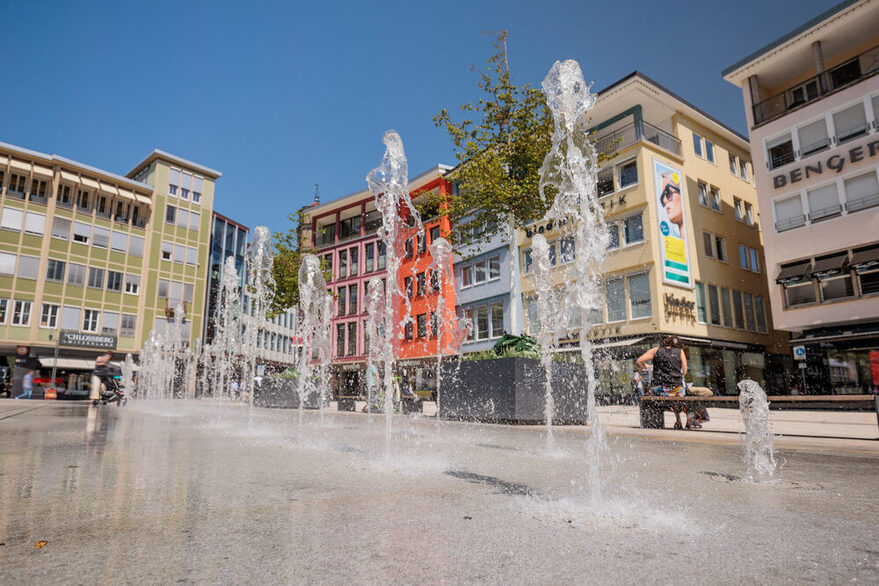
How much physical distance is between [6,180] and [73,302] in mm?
9162

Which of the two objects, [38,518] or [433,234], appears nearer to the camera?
[38,518]

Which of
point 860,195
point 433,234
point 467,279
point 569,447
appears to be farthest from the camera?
point 433,234

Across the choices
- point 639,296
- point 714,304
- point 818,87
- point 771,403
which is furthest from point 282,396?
point 818,87

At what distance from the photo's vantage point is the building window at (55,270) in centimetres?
3828

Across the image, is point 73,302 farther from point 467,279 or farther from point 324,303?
point 467,279

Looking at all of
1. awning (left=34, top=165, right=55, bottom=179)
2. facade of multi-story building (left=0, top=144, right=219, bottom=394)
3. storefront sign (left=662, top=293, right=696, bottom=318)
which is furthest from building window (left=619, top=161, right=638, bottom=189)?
awning (left=34, top=165, right=55, bottom=179)

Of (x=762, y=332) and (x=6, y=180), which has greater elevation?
(x=6, y=180)

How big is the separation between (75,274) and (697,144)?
41573mm

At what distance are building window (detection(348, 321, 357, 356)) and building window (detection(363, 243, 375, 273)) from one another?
404 cm

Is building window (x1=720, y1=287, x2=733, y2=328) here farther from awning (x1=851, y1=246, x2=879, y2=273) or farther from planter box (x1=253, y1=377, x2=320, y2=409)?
planter box (x1=253, y1=377, x2=320, y2=409)

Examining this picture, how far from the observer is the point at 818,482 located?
4027 millimetres

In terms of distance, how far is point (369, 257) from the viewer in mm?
40469

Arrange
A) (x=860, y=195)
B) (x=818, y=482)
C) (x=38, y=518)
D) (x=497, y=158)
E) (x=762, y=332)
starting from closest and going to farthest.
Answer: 1. (x=38, y=518)
2. (x=818, y=482)
3. (x=497, y=158)
4. (x=860, y=195)
5. (x=762, y=332)

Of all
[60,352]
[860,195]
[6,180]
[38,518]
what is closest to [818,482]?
[38,518]
